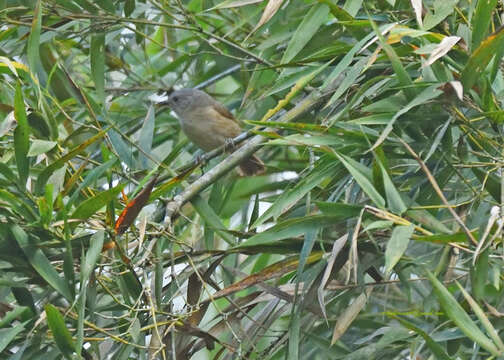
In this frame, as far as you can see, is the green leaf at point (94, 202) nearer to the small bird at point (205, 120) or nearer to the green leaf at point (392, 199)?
the green leaf at point (392, 199)

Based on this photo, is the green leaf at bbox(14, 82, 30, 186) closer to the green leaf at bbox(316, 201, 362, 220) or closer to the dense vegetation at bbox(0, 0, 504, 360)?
the dense vegetation at bbox(0, 0, 504, 360)

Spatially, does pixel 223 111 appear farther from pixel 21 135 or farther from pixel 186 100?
pixel 21 135

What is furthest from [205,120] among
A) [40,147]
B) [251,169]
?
[40,147]

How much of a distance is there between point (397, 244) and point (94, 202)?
891mm

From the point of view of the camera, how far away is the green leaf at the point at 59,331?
2447mm

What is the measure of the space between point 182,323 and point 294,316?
0.34 meters

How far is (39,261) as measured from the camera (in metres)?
2.70

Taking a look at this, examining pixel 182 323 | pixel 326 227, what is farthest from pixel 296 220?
pixel 182 323

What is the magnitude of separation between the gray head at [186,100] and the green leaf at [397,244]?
2673 millimetres

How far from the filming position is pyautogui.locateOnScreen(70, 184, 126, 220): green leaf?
2643mm

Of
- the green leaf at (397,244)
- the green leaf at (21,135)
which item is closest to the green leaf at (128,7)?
the green leaf at (21,135)

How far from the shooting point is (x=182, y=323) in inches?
110

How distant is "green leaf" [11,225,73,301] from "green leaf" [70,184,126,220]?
15 centimetres

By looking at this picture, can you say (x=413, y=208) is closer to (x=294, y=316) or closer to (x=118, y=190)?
(x=294, y=316)
